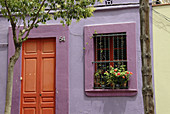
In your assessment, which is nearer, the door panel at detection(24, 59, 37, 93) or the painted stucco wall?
the painted stucco wall

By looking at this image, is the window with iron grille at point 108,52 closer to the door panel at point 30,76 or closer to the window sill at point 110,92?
the window sill at point 110,92

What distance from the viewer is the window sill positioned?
988cm

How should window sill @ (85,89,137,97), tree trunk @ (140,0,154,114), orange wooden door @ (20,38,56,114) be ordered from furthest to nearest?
1. orange wooden door @ (20,38,56,114)
2. window sill @ (85,89,137,97)
3. tree trunk @ (140,0,154,114)

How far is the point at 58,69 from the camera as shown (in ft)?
34.2

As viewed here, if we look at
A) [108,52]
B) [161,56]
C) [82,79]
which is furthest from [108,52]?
[161,56]

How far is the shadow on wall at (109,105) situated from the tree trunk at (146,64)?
4.04 meters

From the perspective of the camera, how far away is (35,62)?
422 inches

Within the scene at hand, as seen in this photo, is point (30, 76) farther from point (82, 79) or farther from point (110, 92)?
point (110, 92)

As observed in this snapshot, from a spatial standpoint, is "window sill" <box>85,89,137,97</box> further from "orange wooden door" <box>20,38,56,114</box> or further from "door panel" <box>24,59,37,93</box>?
"door panel" <box>24,59,37,93</box>

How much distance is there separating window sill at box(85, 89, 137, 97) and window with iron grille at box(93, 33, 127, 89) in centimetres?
14

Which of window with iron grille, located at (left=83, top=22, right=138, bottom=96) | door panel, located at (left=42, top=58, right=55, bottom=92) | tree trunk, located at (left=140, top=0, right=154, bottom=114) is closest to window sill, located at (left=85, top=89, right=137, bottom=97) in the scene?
window with iron grille, located at (left=83, top=22, right=138, bottom=96)

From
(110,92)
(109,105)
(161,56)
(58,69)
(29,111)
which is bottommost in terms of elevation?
(29,111)

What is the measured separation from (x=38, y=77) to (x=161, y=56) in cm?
385

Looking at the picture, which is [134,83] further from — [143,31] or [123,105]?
[143,31]
